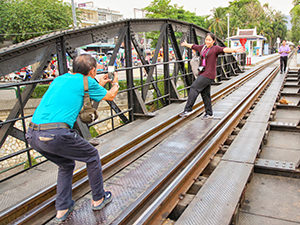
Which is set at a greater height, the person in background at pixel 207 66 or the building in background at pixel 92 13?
the building in background at pixel 92 13

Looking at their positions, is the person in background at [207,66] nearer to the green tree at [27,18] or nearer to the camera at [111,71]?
the camera at [111,71]

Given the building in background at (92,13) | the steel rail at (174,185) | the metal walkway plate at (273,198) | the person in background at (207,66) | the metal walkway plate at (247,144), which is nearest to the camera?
the steel rail at (174,185)

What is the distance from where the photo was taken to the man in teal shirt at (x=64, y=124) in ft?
8.63

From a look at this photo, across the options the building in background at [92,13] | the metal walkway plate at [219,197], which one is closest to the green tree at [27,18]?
the metal walkway plate at [219,197]

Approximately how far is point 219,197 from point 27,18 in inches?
1264

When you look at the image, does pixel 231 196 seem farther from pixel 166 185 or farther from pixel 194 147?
pixel 194 147

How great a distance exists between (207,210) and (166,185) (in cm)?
85

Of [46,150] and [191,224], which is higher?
[46,150]

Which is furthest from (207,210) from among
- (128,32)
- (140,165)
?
(128,32)

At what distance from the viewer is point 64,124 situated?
2.67m

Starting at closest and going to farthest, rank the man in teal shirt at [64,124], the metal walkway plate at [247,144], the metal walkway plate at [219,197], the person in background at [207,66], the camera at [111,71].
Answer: the man in teal shirt at [64,124] < the metal walkway plate at [219,197] < the camera at [111,71] < the metal walkway plate at [247,144] < the person in background at [207,66]

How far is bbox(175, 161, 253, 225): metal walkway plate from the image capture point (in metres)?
2.91

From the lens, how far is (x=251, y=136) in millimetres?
5449

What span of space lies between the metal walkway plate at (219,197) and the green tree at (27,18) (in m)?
29.6
